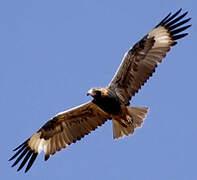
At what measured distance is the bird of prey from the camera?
1228 centimetres

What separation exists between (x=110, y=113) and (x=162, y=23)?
217 centimetres

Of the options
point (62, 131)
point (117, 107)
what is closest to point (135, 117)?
point (117, 107)

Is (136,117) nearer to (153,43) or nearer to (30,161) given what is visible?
(153,43)

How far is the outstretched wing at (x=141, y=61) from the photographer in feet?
40.7

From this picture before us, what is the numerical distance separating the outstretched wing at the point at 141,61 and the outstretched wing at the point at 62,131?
0.70 m

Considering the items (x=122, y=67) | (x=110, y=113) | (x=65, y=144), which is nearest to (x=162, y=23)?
(x=122, y=67)

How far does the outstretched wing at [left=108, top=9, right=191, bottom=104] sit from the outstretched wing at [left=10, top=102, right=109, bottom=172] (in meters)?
0.70

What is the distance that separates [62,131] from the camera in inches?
516

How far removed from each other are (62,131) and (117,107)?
5.08 feet

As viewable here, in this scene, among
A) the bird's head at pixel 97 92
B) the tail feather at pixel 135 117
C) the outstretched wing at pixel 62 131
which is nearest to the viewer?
the bird's head at pixel 97 92

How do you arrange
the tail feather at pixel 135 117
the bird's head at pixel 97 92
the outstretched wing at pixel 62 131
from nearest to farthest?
the bird's head at pixel 97 92, the tail feather at pixel 135 117, the outstretched wing at pixel 62 131

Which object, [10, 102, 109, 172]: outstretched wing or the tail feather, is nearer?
the tail feather

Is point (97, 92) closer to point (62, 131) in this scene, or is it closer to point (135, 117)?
point (135, 117)

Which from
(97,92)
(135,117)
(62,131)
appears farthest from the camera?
(62,131)
